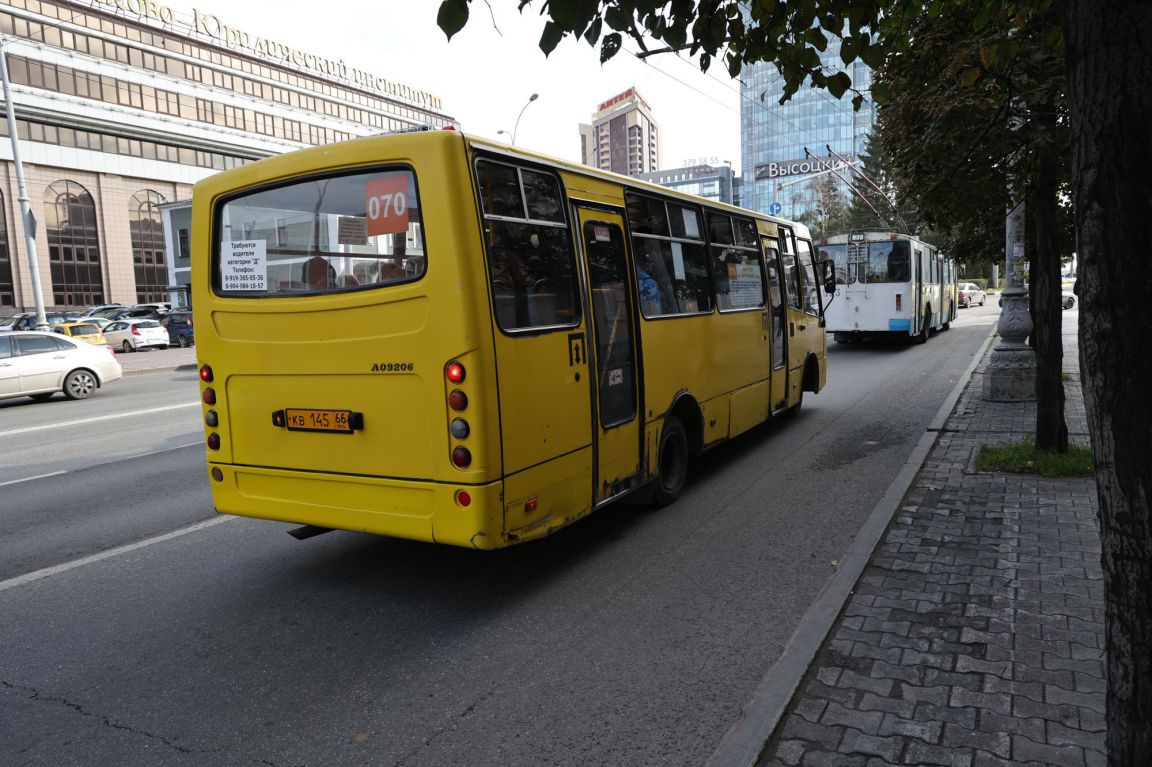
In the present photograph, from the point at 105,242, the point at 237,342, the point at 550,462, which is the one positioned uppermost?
the point at 105,242

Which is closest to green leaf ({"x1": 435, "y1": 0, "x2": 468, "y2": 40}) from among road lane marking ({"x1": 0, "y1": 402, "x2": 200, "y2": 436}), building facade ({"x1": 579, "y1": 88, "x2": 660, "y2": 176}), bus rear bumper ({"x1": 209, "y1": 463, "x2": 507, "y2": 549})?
bus rear bumper ({"x1": 209, "y1": 463, "x2": 507, "y2": 549})

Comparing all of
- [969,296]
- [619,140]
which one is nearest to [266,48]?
[969,296]

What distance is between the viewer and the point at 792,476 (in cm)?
786

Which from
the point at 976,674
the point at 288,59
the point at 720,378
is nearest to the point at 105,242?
the point at 288,59

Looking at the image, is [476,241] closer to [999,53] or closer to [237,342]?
[237,342]

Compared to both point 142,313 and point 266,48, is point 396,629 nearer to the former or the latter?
point 142,313

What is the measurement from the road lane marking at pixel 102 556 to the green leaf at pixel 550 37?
4986mm

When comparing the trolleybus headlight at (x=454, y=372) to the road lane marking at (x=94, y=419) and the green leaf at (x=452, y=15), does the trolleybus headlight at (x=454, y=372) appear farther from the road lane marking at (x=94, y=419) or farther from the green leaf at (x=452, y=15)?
the road lane marking at (x=94, y=419)

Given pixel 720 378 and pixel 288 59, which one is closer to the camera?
pixel 720 378

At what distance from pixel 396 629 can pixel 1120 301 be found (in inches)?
149

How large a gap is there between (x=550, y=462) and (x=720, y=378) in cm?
328

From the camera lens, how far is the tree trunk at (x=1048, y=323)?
7480 millimetres

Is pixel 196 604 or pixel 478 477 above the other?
pixel 478 477

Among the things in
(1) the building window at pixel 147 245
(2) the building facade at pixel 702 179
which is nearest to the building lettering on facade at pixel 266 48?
(1) the building window at pixel 147 245
